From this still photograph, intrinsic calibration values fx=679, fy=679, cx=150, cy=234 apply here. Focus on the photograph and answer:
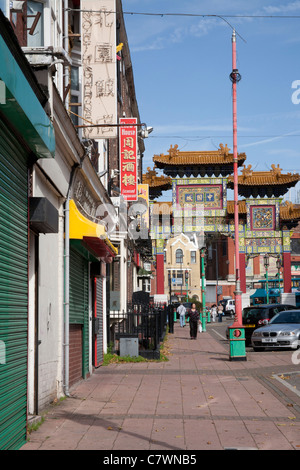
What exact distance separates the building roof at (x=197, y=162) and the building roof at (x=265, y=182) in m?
1.93

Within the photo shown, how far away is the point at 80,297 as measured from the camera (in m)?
15.1

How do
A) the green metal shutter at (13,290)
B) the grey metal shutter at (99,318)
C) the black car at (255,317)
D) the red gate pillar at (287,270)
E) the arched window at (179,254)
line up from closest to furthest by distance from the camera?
the green metal shutter at (13,290) < the grey metal shutter at (99,318) < the black car at (255,317) < the red gate pillar at (287,270) < the arched window at (179,254)

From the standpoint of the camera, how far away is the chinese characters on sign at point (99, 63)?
14.7 meters

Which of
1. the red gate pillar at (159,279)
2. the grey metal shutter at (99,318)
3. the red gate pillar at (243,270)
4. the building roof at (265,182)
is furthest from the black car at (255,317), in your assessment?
the building roof at (265,182)

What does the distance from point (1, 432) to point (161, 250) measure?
47.9 m

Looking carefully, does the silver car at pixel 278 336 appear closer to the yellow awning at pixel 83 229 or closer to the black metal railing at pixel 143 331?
the black metal railing at pixel 143 331

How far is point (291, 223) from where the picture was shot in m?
56.1

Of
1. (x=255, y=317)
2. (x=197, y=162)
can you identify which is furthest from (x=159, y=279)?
(x=255, y=317)

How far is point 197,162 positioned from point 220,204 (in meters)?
3.94

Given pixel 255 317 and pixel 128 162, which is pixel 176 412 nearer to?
pixel 128 162

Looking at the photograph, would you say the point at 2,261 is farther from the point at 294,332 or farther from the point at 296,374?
the point at 294,332

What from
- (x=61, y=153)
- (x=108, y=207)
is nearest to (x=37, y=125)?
(x=61, y=153)

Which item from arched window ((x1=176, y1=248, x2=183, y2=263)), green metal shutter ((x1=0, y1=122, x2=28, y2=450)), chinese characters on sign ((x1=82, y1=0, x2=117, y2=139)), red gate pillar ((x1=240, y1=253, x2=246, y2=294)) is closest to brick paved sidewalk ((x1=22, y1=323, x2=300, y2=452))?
green metal shutter ((x1=0, y1=122, x2=28, y2=450))

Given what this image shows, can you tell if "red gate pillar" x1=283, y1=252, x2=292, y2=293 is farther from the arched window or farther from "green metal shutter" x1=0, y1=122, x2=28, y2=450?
the arched window
